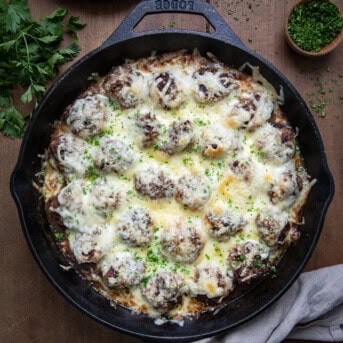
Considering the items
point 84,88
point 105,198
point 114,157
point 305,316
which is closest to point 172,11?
point 84,88

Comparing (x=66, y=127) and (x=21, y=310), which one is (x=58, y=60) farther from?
(x=21, y=310)

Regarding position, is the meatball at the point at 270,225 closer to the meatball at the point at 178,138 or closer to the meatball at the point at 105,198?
the meatball at the point at 178,138

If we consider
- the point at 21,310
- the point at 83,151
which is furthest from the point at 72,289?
the point at 83,151

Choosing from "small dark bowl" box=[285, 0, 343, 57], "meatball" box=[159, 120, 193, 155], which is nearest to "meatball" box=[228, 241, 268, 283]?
"meatball" box=[159, 120, 193, 155]

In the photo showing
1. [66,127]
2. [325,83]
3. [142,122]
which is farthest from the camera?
[325,83]

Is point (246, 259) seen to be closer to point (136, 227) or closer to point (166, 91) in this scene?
point (136, 227)

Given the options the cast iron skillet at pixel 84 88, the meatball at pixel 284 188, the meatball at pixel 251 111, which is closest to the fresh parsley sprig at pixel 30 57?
the cast iron skillet at pixel 84 88
